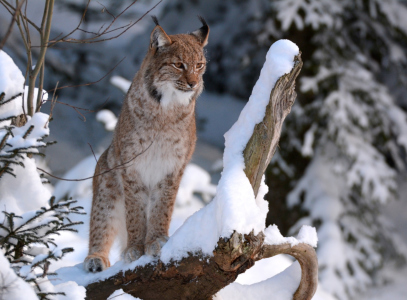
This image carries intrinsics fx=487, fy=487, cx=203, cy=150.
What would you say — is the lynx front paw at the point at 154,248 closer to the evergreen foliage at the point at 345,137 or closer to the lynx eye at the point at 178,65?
the lynx eye at the point at 178,65

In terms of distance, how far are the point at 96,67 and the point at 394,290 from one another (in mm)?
7971

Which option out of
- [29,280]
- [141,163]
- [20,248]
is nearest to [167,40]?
[141,163]

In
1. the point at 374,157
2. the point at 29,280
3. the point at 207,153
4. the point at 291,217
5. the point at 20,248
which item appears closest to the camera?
the point at 29,280

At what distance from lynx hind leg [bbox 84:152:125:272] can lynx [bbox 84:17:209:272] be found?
0.09 ft

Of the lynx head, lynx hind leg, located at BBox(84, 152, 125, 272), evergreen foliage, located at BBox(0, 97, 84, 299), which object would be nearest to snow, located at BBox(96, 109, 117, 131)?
lynx hind leg, located at BBox(84, 152, 125, 272)

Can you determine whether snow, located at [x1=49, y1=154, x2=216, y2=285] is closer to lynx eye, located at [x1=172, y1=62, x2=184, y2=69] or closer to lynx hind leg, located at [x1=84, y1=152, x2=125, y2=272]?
lynx hind leg, located at [x1=84, y1=152, x2=125, y2=272]

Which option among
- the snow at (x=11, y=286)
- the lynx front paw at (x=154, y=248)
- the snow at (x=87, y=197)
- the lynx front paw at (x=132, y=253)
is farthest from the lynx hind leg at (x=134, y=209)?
the snow at (x=11, y=286)

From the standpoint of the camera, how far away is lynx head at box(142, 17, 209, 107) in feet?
10.6

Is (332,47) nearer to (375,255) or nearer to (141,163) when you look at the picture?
(375,255)

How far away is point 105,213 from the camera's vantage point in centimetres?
354

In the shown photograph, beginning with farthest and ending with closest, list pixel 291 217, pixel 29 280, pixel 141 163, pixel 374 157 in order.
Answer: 1. pixel 291 217
2. pixel 374 157
3. pixel 141 163
4. pixel 29 280

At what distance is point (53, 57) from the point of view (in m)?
10.2

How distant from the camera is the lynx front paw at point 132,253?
307cm

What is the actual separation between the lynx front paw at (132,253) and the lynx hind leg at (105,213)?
410 mm
